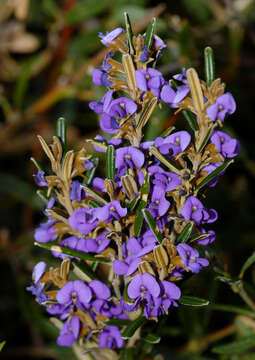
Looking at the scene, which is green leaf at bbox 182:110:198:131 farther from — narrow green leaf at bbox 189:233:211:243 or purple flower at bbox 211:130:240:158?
narrow green leaf at bbox 189:233:211:243

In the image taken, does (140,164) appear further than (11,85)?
No

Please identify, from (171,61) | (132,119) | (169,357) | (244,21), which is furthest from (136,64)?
(244,21)

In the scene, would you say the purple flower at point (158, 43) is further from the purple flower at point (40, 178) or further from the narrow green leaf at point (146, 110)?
the purple flower at point (40, 178)

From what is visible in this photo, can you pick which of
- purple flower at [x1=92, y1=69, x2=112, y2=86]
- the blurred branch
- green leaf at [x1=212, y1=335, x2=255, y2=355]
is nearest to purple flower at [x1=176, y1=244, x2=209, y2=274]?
purple flower at [x1=92, y1=69, x2=112, y2=86]

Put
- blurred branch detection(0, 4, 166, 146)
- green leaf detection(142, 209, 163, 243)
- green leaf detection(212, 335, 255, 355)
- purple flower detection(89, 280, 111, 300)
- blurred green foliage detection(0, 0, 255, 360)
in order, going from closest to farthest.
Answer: green leaf detection(142, 209, 163, 243) < purple flower detection(89, 280, 111, 300) < green leaf detection(212, 335, 255, 355) < blurred green foliage detection(0, 0, 255, 360) < blurred branch detection(0, 4, 166, 146)

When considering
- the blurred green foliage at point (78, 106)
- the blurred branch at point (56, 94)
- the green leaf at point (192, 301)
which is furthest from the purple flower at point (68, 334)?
the blurred branch at point (56, 94)

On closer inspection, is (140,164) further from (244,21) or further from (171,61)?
(244,21)

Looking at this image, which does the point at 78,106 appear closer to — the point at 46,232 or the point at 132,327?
the point at 46,232
